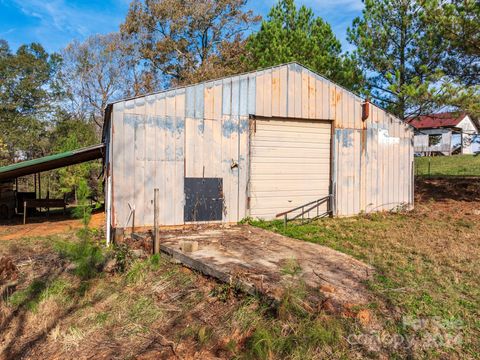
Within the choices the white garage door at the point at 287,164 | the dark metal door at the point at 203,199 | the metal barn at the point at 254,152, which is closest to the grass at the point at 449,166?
the metal barn at the point at 254,152

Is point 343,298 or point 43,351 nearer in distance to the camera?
point 43,351

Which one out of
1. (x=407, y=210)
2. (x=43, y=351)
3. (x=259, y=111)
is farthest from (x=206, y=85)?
(x=407, y=210)

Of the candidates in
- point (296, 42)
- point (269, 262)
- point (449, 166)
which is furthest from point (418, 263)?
point (449, 166)

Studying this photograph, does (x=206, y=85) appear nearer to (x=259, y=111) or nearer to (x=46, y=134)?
(x=259, y=111)

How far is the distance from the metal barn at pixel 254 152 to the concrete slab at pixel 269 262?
3.66 feet

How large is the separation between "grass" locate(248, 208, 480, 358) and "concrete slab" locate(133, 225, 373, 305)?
30cm

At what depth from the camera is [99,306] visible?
4.59 meters

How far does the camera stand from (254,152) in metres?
9.15

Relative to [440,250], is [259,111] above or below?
above

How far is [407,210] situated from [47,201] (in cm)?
1191

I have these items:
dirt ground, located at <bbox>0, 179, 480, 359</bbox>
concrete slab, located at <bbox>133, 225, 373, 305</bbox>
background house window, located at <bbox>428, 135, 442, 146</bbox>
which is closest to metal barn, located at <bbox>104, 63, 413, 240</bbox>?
concrete slab, located at <bbox>133, 225, 373, 305</bbox>

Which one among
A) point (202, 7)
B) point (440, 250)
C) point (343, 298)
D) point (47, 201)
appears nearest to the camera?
point (343, 298)

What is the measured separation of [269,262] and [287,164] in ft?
15.0

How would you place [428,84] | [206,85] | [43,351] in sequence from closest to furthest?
[43,351] < [206,85] < [428,84]
